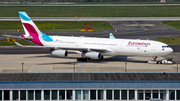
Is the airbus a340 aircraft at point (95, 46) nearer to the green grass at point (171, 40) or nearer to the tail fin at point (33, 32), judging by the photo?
the tail fin at point (33, 32)

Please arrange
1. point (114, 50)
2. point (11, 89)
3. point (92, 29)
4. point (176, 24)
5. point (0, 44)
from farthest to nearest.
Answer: point (176, 24), point (92, 29), point (0, 44), point (114, 50), point (11, 89)

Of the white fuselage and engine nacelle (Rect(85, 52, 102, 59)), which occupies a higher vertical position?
the white fuselage

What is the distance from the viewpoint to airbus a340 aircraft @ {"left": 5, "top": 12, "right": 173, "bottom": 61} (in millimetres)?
57188

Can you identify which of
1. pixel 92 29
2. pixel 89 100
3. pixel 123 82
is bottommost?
pixel 89 100

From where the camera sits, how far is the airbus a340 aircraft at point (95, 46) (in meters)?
57.2

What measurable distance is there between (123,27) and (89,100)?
9765 centimetres

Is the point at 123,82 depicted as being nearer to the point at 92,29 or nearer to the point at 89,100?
the point at 89,100

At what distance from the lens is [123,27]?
12794 centimetres

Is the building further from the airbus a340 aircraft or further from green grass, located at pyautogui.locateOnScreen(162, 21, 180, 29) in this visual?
green grass, located at pyautogui.locateOnScreen(162, 21, 180, 29)

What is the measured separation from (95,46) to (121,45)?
549 cm

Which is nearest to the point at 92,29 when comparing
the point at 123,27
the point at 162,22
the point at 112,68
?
the point at 123,27

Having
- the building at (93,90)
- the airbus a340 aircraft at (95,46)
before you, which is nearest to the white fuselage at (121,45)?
the airbus a340 aircraft at (95,46)

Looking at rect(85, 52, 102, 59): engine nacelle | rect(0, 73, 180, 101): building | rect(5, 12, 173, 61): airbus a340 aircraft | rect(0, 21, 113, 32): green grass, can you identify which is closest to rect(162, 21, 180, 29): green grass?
rect(0, 21, 113, 32): green grass

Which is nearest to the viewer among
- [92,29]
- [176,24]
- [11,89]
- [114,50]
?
[11,89]
